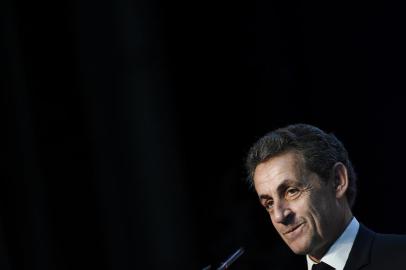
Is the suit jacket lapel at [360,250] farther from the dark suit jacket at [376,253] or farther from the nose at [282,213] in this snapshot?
the nose at [282,213]

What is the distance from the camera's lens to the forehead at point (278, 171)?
2.67 metres

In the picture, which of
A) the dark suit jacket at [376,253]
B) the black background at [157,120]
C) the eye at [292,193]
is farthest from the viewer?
the black background at [157,120]

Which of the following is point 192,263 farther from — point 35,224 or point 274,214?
point 274,214

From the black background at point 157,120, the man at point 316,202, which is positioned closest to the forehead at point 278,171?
the man at point 316,202

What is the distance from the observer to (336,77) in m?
4.37

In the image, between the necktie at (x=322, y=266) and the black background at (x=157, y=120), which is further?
the black background at (x=157, y=120)

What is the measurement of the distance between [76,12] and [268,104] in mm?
1326

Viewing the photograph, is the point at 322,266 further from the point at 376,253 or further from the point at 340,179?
the point at 340,179

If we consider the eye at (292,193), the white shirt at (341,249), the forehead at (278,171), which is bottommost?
the white shirt at (341,249)

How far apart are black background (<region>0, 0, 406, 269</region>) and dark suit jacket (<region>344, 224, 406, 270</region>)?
1.54m

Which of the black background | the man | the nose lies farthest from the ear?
the black background

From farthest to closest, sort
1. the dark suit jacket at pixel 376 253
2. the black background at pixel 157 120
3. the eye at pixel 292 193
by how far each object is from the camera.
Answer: the black background at pixel 157 120
the eye at pixel 292 193
the dark suit jacket at pixel 376 253

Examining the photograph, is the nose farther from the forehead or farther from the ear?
the ear

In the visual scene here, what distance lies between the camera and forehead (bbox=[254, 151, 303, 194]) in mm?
2672
